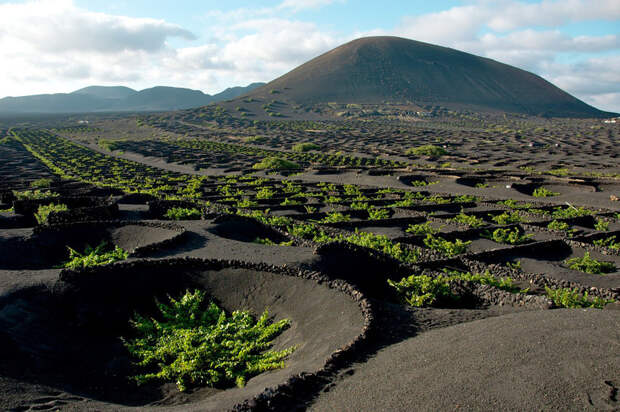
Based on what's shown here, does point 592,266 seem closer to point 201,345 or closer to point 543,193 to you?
point 201,345

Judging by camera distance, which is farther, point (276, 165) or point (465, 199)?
point (276, 165)

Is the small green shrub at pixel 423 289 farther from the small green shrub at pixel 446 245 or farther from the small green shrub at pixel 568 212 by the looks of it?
the small green shrub at pixel 568 212

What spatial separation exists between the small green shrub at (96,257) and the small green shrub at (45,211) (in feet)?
14.0

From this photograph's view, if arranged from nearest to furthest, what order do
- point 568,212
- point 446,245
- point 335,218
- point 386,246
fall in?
point 386,246 < point 446,245 < point 335,218 < point 568,212

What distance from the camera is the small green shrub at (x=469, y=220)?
60.3 ft

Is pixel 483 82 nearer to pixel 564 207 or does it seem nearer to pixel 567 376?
pixel 564 207

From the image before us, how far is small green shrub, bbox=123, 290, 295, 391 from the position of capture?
7668 mm

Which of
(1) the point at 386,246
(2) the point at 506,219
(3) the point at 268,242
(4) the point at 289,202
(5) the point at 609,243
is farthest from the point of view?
(4) the point at 289,202

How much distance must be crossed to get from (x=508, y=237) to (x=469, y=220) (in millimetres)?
2881

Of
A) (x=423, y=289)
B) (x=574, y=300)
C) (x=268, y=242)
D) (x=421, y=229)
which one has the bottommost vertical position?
(x=268, y=242)

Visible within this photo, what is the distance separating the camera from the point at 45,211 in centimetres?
1880

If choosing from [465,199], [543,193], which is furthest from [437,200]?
[543,193]

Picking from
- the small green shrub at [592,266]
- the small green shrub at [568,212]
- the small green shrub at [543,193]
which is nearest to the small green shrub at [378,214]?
the small green shrub at [568,212]

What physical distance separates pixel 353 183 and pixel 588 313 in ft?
86.9
